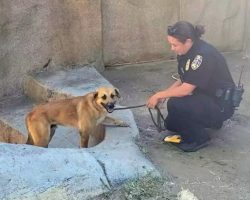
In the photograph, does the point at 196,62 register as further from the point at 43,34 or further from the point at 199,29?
the point at 43,34

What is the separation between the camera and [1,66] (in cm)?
705

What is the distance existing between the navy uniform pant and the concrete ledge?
51 cm

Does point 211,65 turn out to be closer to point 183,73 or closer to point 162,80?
point 183,73

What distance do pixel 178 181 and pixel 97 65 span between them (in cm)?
380

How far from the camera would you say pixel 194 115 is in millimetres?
5051

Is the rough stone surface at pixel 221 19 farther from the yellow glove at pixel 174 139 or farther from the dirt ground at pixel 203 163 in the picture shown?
the yellow glove at pixel 174 139

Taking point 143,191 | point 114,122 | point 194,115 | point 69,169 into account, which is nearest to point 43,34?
point 114,122

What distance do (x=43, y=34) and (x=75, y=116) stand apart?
2.29 meters

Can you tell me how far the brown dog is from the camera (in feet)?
17.0

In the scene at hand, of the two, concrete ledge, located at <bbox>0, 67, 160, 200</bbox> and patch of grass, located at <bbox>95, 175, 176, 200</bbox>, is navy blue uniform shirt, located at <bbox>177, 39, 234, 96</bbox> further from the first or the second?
patch of grass, located at <bbox>95, 175, 176, 200</bbox>

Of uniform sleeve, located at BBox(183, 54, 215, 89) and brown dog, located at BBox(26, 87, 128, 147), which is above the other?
uniform sleeve, located at BBox(183, 54, 215, 89)

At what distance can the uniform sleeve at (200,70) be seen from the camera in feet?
15.8

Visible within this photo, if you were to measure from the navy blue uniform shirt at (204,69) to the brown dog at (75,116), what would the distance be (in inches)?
29.8

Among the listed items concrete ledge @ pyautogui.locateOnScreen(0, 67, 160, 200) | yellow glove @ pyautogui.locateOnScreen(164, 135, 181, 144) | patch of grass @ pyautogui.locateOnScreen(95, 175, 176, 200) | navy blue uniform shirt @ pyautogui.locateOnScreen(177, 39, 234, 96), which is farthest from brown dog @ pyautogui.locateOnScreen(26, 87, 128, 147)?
patch of grass @ pyautogui.locateOnScreen(95, 175, 176, 200)
